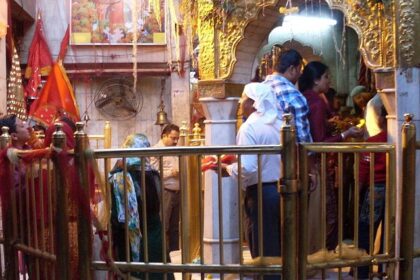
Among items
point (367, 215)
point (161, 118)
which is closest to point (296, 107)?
point (367, 215)

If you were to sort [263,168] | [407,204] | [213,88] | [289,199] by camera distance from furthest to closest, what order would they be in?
[213,88], [263,168], [407,204], [289,199]

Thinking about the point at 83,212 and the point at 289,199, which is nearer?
the point at 289,199

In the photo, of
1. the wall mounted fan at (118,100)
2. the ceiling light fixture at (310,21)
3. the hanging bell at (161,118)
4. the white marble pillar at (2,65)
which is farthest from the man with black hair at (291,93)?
the wall mounted fan at (118,100)

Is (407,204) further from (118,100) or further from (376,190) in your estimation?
(118,100)

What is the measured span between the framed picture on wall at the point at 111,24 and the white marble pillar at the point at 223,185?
7.86 meters

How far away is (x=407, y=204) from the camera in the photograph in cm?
345

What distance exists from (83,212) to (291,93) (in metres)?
1.89

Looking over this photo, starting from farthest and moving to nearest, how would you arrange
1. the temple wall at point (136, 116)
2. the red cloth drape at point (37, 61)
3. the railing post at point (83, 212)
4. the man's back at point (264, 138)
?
the temple wall at point (136, 116), the red cloth drape at point (37, 61), the man's back at point (264, 138), the railing post at point (83, 212)

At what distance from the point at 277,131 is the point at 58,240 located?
1725 mm

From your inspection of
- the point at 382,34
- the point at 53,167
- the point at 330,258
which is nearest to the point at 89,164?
the point at 53,167

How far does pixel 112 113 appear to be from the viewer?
14.3 meters

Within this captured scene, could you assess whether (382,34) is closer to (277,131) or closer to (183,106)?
(277,131)

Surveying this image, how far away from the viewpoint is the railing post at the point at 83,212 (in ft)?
10.6

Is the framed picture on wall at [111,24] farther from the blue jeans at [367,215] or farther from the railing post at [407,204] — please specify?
the railing post at [407,204]
